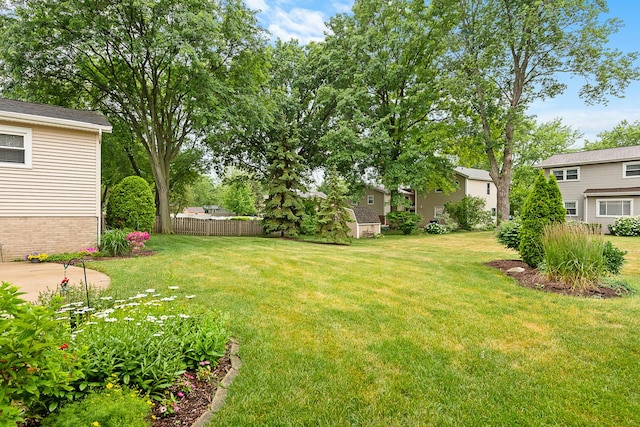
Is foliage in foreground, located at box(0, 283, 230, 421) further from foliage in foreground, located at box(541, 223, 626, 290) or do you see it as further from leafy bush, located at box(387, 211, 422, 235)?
leafy bush, located at box(387, 211, 422, 235)

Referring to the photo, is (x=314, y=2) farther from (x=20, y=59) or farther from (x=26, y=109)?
(x=20, y=59)

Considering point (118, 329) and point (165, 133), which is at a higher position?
point (165, 133)

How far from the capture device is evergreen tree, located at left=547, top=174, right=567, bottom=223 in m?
6.98

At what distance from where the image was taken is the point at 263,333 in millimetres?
3684

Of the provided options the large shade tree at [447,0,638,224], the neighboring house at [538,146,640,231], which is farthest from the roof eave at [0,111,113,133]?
the neighboring house at [538,146,640,231]

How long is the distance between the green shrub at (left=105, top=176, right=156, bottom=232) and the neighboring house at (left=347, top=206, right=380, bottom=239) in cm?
1001

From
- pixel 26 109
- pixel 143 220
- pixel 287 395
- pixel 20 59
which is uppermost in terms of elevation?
pixel 20 59

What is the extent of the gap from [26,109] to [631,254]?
61.9ft

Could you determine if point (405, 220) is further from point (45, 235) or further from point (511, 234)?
point (45, 235)

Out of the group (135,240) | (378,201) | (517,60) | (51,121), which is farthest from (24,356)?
(378,201)

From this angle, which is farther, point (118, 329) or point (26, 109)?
point (26, 109)

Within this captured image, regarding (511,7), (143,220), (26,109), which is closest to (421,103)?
(511,7)

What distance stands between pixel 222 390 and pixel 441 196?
93.9 ft

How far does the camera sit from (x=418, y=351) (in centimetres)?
337
